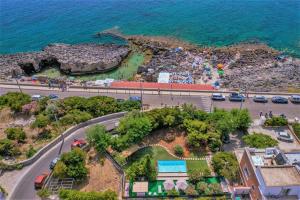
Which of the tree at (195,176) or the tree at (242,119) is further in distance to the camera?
the tree at (242,119)

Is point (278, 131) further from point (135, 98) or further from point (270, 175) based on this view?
point (135, 98)

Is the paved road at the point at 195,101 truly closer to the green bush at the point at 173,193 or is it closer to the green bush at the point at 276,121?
the green bush at the point at 276,121

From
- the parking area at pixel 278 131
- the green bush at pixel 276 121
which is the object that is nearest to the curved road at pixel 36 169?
the parking area at pixel 278 131

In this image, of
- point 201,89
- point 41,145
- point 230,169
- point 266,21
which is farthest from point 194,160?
point 266,21

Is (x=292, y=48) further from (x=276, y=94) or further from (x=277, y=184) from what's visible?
(x=277, y=184)

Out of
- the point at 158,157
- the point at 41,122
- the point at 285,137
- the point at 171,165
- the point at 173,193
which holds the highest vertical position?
the point at 41,122

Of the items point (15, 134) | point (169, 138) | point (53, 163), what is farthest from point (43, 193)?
point (169, 138)
